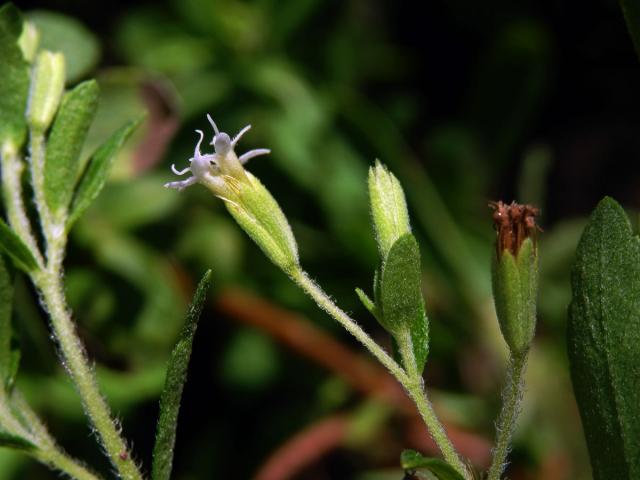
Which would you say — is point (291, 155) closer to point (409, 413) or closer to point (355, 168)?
point (355, 168)

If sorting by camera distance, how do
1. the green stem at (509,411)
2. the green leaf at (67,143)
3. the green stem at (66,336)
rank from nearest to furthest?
1. the green stem at (509,411)
2. the green stem at (66,336)
3. the green leaf at (67,143)

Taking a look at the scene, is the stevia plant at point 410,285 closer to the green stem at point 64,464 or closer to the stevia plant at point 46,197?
the stevia plant at point 46,197

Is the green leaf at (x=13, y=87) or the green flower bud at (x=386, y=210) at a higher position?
the green leaf at (x=13, y=87)

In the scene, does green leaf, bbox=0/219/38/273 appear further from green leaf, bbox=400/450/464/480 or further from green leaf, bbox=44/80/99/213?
green leaf, bbox=400/450/464/480

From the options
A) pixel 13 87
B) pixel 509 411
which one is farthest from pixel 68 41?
pixel 509 411

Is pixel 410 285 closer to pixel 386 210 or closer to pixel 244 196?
pixel 386 210

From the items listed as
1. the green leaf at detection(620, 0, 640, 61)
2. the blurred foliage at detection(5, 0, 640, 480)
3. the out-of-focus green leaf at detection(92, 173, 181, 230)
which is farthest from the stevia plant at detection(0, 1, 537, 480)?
the out-of-focus green leaf at detection(92, 173, 181, 230)

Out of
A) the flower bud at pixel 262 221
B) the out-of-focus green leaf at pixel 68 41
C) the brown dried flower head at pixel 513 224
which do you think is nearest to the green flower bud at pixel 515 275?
the brown dried flower head at pixel 513 224
